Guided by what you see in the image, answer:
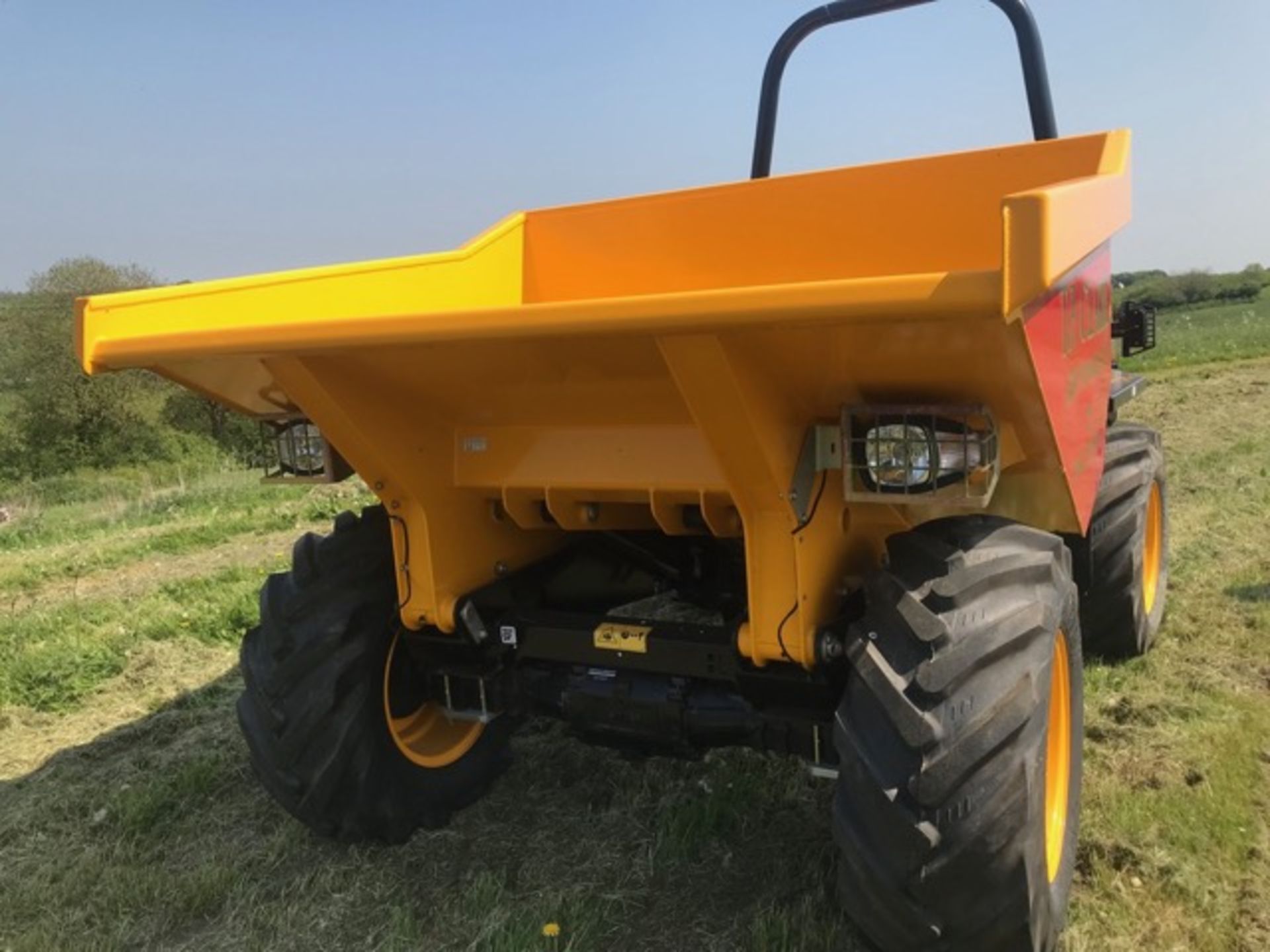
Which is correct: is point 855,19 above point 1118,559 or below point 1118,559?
above

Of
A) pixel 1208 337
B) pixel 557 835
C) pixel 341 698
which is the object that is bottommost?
pixel 557 835

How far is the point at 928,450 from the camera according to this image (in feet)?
6.52

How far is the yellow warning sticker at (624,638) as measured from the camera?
251cm

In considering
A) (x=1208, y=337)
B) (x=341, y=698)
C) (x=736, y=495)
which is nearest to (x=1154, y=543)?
(x=736, y=495)

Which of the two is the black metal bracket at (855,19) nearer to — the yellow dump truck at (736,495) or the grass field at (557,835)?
the yellow dump truck at (736,495)

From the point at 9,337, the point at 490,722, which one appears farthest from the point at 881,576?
the point at 9,337

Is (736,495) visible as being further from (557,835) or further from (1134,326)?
(1134,326)

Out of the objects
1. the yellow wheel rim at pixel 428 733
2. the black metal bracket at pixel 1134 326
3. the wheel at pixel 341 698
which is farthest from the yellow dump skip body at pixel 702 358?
the black metal bracket at pixel 1134 326

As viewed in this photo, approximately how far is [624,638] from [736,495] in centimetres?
55

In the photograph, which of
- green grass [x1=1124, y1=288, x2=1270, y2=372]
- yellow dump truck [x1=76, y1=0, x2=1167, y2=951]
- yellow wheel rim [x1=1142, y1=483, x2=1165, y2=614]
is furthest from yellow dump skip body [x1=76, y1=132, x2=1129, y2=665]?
green grass [x1=1124, y1=288, x2=1270, y2=372]

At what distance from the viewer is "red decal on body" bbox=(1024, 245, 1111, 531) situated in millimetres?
1962

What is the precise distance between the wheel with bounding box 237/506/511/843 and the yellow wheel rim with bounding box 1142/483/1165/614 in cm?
279

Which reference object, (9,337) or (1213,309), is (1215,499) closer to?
(1213,309)

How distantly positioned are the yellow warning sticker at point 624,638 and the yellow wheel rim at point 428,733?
688 mm
